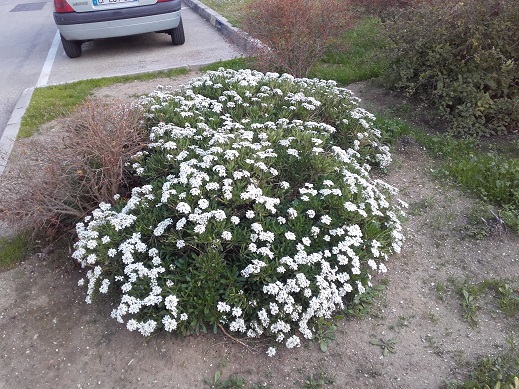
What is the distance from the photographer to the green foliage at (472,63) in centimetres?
521

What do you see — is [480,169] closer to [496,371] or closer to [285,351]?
[496,371]

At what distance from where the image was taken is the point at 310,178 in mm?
3828

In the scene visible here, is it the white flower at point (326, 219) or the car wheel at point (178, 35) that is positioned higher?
the white flower at point (326, 219)

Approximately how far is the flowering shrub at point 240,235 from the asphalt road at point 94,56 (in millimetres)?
3753

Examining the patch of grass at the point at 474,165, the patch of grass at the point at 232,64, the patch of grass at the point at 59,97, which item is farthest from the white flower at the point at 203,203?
the patch of grass at the point at 232,64

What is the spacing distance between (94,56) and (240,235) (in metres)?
6.99

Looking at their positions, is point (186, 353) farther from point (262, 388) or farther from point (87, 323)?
point (87, 323)

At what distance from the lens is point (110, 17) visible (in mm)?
7832

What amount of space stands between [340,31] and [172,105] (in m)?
3.52

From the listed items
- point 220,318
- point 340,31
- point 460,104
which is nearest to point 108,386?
point 220,318

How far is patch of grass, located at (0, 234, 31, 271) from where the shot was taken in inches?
153

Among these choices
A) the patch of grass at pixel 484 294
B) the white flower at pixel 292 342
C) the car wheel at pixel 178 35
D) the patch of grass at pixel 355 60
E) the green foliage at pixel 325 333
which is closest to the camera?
the white flower at pixel 292 342

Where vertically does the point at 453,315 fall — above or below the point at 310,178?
below

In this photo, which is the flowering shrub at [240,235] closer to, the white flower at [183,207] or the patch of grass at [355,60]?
the white flower at [183,207]
